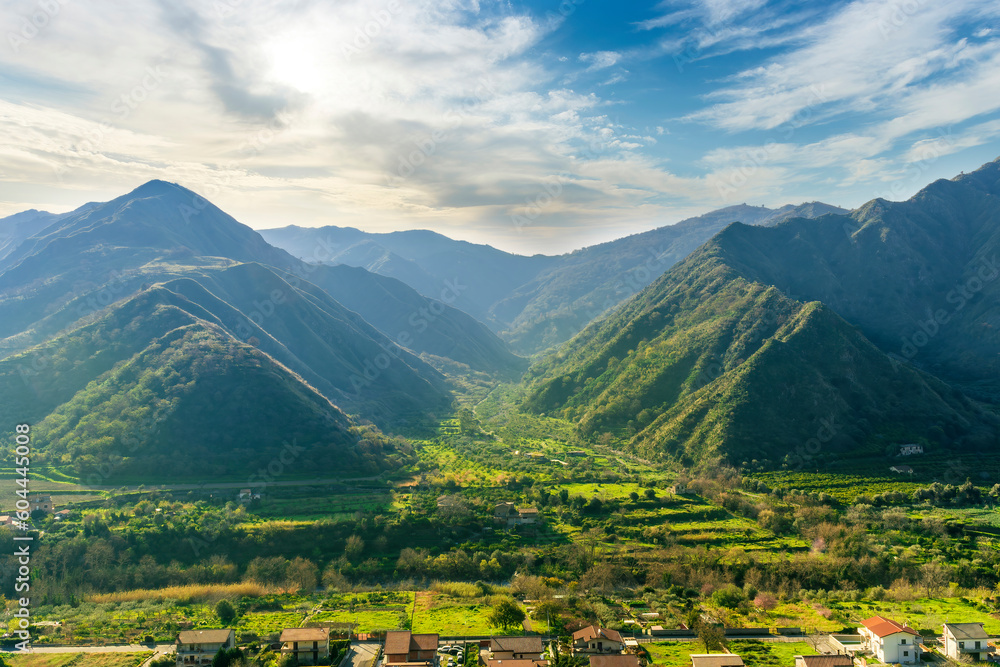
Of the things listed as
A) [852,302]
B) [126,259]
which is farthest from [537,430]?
[126,259]

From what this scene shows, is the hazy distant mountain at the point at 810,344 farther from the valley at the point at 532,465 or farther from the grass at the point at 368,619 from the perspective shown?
the grass at the point at 368,619

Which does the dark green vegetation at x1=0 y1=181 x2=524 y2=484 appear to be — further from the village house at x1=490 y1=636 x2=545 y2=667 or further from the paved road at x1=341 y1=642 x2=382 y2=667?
the village house at x1=490 y1=636 x2=545 y2=667

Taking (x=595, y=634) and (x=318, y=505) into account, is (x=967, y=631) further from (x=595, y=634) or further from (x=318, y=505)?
(x=318, y=505)

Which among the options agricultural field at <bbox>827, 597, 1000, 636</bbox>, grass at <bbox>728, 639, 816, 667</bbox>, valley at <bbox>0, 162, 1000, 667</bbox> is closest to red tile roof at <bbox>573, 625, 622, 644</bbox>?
valley at <bbox>0, 162, 1000, 667</bbox>

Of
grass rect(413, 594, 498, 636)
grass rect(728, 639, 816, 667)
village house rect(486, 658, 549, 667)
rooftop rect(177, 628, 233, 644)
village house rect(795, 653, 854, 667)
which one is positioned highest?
rooftop rect(177, 628, 233, 644)

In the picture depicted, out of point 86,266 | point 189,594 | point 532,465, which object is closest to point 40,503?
point 189,594
